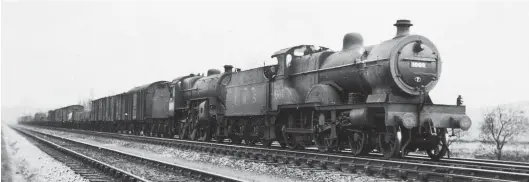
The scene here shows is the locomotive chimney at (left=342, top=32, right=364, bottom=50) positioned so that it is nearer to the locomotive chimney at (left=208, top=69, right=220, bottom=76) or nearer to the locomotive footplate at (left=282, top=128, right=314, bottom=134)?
the locomotive footplate at (left=282, top=128, right=314, bottom=134)

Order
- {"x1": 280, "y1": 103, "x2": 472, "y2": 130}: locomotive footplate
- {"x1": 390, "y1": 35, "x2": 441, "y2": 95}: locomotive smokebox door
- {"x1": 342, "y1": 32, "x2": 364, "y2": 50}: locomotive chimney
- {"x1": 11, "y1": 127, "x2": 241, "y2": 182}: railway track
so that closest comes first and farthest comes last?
{"x1": 11, "y1": 127, "x2": 241, "y2": 182}: railway track
{"x1": 280, "y1": 103, "x2": 472, "y2": 130}: locomotive footplate
{"x1": 390, "y1": 35, "x2": 441, "y2": 95}: locomotive smokebox door
{"x1": 342, "y1": 32, "x2": 364, "y2": 50}: locomotive chimney

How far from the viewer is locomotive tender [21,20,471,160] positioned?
1110cm

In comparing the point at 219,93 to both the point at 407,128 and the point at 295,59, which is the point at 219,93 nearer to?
the point at 295,59

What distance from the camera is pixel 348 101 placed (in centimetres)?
1254

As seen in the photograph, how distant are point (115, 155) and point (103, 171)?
4169 mm

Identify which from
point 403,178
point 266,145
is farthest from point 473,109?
point 403,178

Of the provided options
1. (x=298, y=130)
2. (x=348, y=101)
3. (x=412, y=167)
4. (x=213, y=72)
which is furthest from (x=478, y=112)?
(x=412, y=167)

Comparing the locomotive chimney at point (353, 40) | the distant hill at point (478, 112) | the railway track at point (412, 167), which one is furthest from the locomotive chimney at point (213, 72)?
the distant hill at point (478, 112)

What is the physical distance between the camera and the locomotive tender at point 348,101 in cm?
1110

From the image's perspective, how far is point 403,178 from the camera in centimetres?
890

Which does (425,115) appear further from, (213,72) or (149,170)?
(213,72)

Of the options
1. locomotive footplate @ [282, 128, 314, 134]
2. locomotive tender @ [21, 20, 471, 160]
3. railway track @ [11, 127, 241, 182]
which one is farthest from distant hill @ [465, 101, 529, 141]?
railway track @ [11, 127, 241, 182]

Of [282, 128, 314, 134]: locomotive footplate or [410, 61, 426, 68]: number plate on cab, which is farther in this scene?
[282, 128, 314, 134]: locomotive footplate

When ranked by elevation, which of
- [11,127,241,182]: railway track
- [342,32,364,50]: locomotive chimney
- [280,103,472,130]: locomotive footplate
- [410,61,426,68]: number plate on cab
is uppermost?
[342,32,364,50]: locomotive chimney
